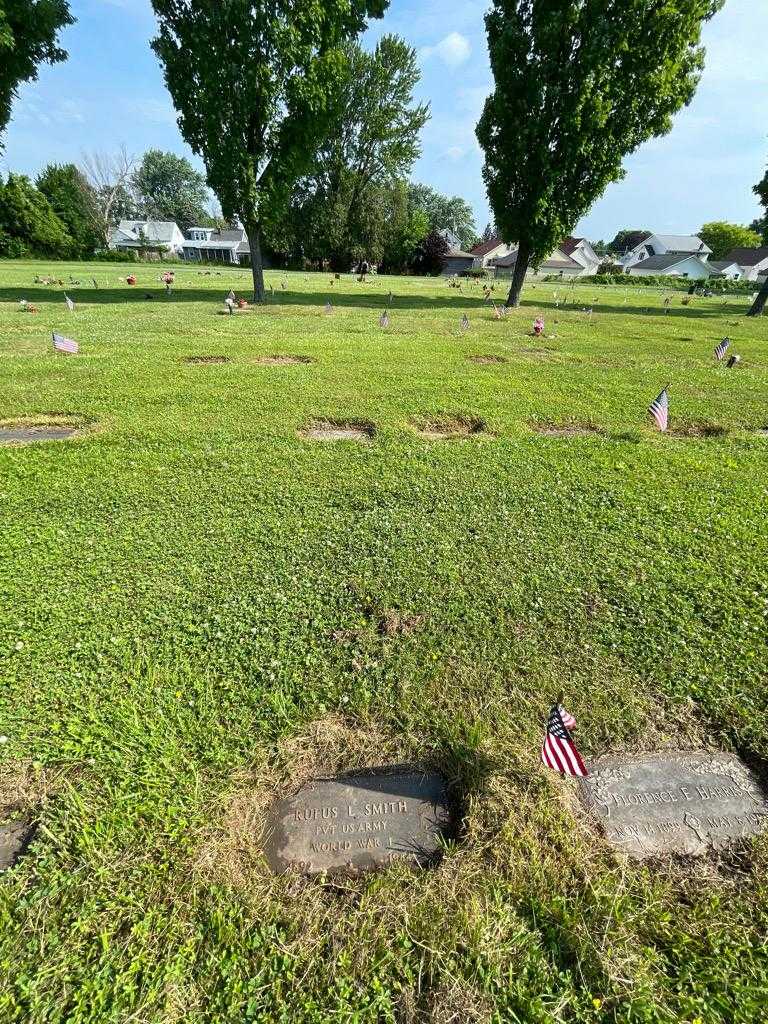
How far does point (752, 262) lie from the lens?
74.5 m

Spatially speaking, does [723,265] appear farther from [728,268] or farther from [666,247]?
[666,247]

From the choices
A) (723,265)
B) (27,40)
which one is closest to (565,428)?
(27,40)

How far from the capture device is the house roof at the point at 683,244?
8375 centimetres

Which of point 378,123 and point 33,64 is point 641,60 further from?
point 378,123

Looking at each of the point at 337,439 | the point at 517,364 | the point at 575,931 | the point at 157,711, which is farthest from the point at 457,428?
the point at 575,931

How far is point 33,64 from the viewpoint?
15477 mm

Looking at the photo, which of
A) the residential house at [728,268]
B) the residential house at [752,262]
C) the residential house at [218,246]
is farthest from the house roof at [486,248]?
the residential house at [752,262]

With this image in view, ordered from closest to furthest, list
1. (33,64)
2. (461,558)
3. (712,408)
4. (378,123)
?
(461,558)
(712,408)
(33,64)
(378,123)

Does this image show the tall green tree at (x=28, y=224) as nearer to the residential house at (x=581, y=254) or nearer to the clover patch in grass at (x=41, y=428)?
the clover patch in grass at (x=41, y=428)

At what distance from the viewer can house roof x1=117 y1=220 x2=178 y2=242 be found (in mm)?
78094

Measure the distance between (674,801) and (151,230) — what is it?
9869cm

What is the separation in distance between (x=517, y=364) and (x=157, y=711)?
916 centimetres

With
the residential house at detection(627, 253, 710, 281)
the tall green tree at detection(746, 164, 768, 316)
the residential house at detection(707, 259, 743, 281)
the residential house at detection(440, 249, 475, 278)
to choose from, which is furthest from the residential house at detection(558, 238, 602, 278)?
the tall green tree at detection(746, 164, 768, 316)

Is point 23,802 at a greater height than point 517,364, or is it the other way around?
point 517,364
